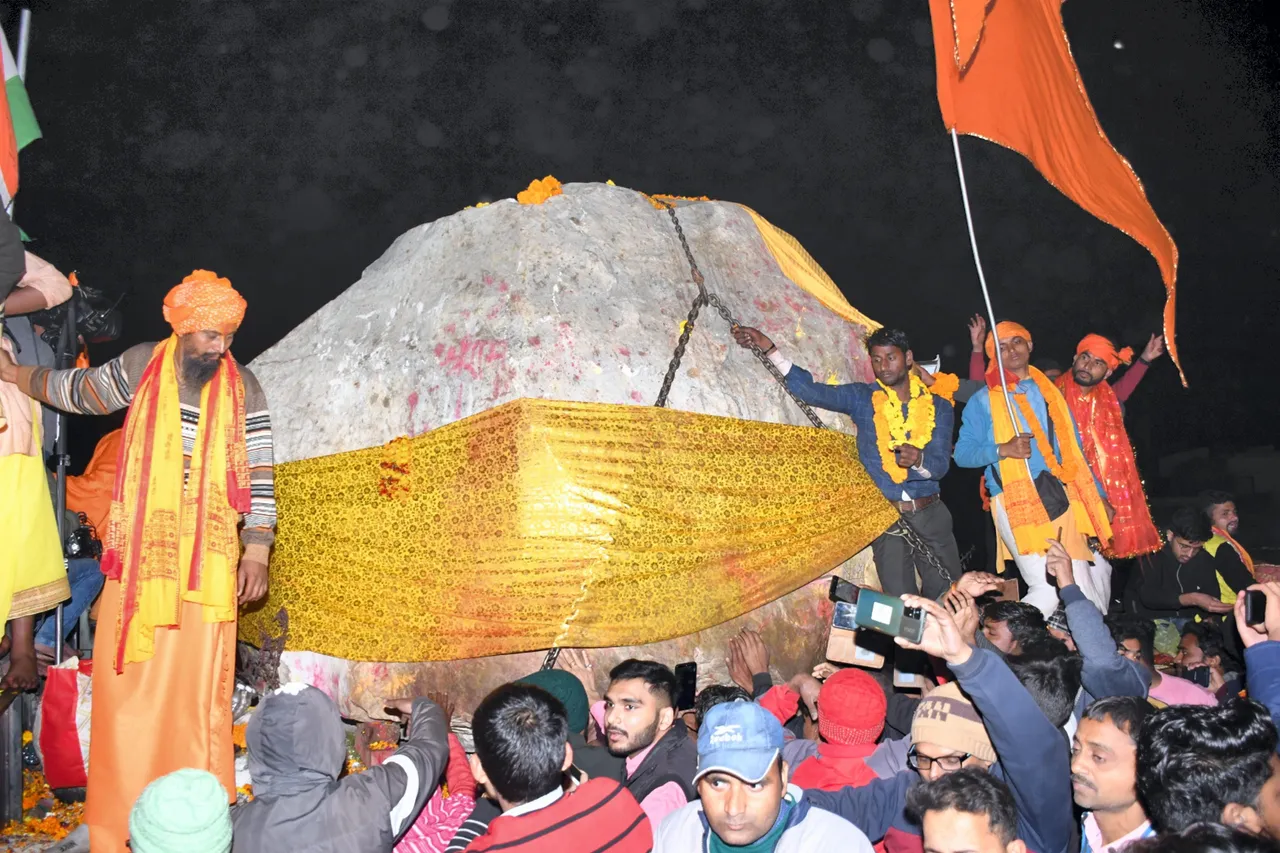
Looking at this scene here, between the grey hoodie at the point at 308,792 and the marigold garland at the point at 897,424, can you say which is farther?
the marigold garland at the point at 897,424

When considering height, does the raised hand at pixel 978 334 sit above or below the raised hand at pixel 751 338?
above

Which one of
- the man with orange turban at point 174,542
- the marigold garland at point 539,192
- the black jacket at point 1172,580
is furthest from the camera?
the black jacket at point 1172,580

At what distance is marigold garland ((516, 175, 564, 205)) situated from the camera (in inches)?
244

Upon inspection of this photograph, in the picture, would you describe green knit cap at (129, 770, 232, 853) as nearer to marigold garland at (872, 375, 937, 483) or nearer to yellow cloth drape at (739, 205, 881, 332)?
marigold garland at (872, 375, 937, 483)

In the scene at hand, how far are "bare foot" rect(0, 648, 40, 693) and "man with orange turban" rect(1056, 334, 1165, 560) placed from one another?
5.31 m

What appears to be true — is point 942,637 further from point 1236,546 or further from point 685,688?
point 1236,546

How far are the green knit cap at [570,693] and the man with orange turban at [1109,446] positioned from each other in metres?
3.77

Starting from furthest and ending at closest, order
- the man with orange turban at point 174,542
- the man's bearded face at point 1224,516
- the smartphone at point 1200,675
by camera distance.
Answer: the man's bearded face at point 1224,516
the smartphone at point 1200,675
the man with orange turban at point 174,542

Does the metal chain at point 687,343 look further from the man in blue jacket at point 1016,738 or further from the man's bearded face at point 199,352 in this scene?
the man in blue jacket at point 1016,738

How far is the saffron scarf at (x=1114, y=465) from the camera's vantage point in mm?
6441

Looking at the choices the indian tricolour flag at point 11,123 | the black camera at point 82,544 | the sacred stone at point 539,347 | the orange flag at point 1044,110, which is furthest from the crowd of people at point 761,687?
the orange flag at point 1044,110

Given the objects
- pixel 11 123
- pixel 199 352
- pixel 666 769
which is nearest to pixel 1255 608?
pixel 666 769

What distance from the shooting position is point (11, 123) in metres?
4.95

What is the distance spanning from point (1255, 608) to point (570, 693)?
2.03 meters
